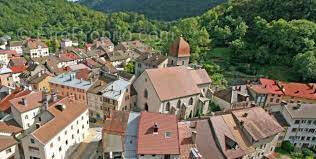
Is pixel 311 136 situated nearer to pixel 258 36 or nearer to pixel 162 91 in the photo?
pixel 162 91

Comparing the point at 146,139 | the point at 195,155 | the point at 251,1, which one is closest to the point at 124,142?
the point at 146,139

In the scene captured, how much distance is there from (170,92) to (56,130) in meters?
23.2

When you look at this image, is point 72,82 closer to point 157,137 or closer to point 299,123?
point 157,137

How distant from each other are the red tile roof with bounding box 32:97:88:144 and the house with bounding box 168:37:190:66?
27706 mm

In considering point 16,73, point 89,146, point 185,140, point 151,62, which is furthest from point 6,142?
point 16,73

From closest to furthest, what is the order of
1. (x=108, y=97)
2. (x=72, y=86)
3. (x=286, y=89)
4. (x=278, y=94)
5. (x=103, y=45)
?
(x=108, y=97), (x=72, y=86), (x=278, y=94), (x=286, y=89), (x=103, y=45)

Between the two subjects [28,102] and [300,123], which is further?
[300,123]

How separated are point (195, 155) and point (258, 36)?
76917 mm

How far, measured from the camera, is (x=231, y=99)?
63062 mm

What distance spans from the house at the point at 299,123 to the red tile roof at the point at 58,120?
41547 millimetres

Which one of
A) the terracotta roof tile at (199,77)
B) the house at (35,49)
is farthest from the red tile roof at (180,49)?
the house at (35,49)

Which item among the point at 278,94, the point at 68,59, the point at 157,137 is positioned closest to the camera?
the point at 157,137

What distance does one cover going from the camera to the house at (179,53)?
7062 centimetres

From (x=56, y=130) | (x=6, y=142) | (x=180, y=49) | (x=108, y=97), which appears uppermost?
(x=180, y=49)
